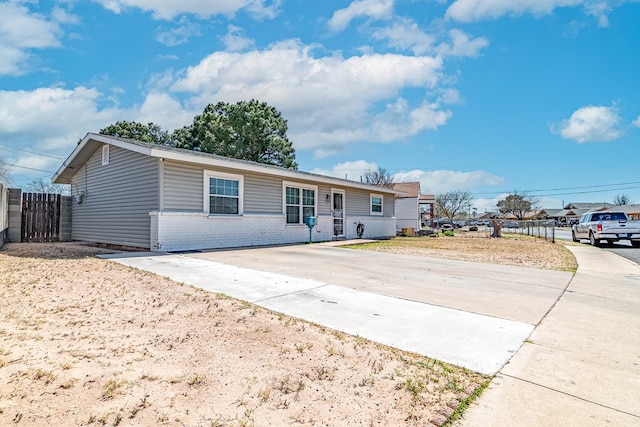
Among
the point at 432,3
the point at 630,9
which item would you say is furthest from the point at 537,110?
the point at 432,3

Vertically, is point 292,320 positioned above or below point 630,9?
below

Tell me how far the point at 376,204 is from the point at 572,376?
17.6 meters

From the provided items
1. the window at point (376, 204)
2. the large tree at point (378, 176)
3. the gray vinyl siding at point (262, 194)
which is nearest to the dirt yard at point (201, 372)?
the gray vinyl siding at point (262, 194)

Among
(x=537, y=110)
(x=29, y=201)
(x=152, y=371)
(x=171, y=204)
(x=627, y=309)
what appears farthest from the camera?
(x=537, y=110)

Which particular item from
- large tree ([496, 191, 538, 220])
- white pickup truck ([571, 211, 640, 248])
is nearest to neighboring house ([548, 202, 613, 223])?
large tree ([496, 191, 538, 220])

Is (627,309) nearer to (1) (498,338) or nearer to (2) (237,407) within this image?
(1) (498,338)

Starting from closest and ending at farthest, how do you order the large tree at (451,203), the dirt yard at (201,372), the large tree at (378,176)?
the dirt yard at (201,372)
the large tree at (378,176)
the large tree at (451,203)

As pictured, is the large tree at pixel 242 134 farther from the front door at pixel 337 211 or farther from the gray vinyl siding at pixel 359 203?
the front door at pixel 337 211

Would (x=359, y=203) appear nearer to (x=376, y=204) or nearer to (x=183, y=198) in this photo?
(x=376, y=204)

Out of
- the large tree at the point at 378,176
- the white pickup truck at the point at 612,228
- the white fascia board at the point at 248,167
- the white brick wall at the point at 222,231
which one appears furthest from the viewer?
the large tree at the point at 378,176

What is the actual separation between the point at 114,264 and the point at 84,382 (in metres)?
5.62

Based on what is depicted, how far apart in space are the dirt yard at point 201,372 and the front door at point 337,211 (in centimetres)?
1257

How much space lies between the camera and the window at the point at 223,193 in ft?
35.8

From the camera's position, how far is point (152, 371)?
2498mm
